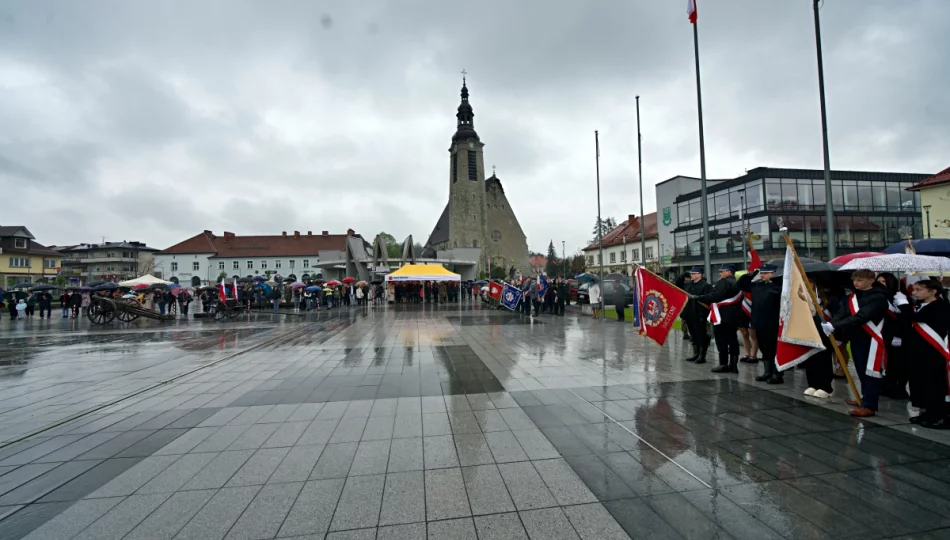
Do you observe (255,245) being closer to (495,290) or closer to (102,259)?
(102,259)

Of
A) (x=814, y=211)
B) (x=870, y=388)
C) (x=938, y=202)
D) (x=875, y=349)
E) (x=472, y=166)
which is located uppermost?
(x=472, y=166)

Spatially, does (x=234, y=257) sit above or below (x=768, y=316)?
above

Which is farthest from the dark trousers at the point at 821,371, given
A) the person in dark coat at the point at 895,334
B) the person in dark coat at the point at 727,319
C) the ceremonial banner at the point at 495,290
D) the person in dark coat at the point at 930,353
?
the ceremonial banner at the point at 495,290

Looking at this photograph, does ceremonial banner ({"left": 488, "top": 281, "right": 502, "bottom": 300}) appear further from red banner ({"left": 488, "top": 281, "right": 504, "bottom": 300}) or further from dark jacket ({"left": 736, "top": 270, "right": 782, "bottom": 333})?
dark jacket ({"left": 736, "top": 270, "right": 782, "bottom": 333})

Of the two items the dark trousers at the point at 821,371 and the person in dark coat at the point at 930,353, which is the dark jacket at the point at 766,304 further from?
the person in dark coat at the point at 930,353

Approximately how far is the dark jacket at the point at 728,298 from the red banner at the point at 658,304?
28.8 inches

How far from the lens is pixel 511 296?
22875 mm

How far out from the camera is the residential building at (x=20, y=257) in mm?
56750

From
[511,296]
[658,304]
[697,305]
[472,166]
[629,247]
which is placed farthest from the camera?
[472,166]

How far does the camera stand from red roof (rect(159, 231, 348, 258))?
8388cm

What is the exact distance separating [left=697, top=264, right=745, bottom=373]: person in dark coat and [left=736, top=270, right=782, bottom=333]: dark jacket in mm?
409

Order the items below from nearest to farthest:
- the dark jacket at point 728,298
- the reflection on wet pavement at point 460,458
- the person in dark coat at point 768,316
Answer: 1. the reflection on wet pavement at point 460,458
2. the person in dark coat at point 768,316
3. the dark jacket at point 728,298

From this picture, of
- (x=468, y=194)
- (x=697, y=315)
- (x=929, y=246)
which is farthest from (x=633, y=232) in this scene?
(x=697, y=315)

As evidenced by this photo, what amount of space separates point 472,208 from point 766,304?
6763 centimetres
